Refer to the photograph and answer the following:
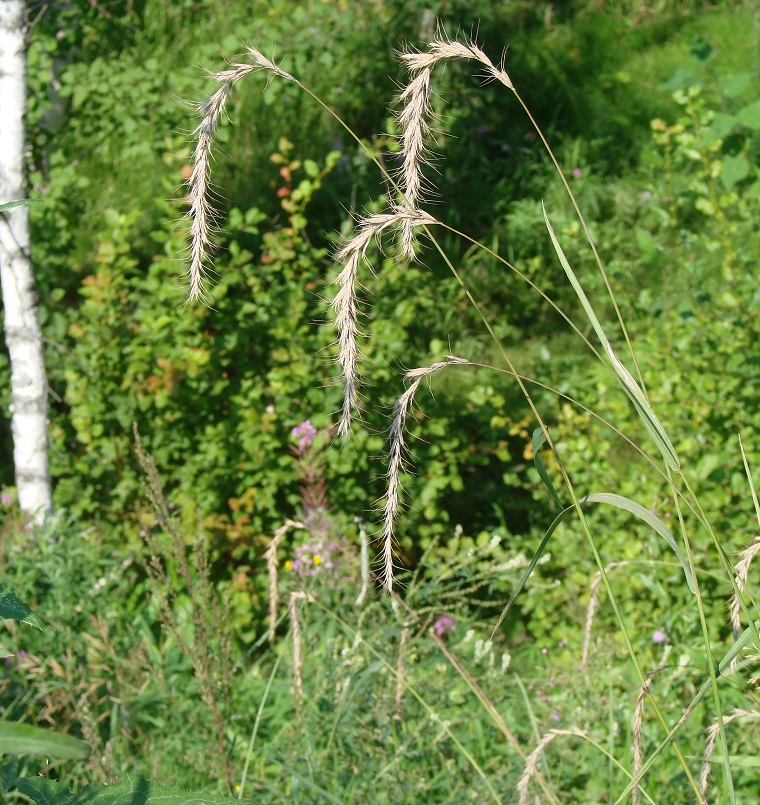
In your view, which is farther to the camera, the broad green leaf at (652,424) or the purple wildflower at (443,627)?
the purple wildflower at (443,627)

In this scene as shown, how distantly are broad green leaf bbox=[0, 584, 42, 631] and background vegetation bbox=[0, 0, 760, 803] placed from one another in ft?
2.52

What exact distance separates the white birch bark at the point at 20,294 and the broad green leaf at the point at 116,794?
204 centimetres

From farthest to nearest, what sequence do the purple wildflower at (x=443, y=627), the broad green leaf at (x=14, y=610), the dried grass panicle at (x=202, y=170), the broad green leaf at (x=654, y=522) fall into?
the purple wildflower at (x=443, y=627), the dried grass panicle at (x=202, y=170), the broad green leaf at (x=654, y=522), the broad green leaf at (x=14, y=610)

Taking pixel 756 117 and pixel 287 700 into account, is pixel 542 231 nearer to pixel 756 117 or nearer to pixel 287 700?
pixel 756 117

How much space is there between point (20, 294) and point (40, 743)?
8.40 feet

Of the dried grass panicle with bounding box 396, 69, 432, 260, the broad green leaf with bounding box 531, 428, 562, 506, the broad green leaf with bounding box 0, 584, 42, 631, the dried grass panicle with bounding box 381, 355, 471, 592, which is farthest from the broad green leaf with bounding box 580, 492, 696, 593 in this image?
the broad green leaf with bounding box 0, 584, 42, 631

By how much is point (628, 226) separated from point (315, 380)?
8.13ft

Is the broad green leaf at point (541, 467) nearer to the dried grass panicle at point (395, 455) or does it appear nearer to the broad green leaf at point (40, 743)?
the dried grass panicle at point (395, 455)

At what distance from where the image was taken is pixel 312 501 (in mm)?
2881

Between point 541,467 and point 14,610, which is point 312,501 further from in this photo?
point 14,610

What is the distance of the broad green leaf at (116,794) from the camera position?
1075 mm

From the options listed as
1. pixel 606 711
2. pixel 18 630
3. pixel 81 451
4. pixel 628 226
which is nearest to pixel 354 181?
pixel 628 226

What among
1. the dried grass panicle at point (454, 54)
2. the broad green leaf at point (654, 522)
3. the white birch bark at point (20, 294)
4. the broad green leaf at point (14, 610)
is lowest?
the white birch bark at point (20, 294)

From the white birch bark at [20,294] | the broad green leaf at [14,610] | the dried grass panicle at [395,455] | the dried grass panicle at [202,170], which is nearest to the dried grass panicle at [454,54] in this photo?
the dried grass panicle at [202,170]
